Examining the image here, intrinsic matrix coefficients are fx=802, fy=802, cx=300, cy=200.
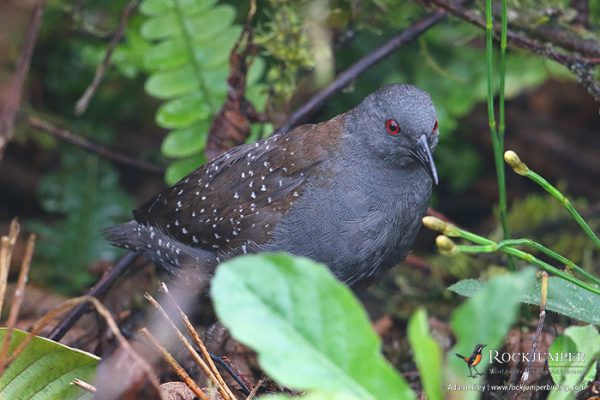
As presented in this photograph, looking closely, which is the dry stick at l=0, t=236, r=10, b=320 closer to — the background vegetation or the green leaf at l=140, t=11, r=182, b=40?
the background vegetation

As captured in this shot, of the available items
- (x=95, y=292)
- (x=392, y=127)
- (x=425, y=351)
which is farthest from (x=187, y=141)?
(x=425, y=351)

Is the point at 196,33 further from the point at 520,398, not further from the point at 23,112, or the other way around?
the point at 520,398

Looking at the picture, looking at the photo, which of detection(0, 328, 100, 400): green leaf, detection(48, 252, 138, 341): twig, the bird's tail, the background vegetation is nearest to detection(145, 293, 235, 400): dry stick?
detection(0, 328, 100, 400): green leaf

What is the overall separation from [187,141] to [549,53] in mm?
1811

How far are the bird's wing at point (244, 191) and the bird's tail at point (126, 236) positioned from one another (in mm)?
192

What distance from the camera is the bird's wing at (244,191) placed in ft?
10.9

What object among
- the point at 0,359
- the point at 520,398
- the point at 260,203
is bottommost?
the point at 520,398

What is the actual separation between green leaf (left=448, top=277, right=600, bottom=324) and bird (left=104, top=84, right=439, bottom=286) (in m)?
0.47

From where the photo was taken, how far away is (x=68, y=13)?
4.95m

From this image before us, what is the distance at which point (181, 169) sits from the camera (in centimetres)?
411

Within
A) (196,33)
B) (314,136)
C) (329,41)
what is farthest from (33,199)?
(314,136)

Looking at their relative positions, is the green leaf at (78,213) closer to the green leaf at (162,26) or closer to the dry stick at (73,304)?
the green leaf at (162,26)

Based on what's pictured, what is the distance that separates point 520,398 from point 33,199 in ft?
12.6

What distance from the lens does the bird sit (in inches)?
124
